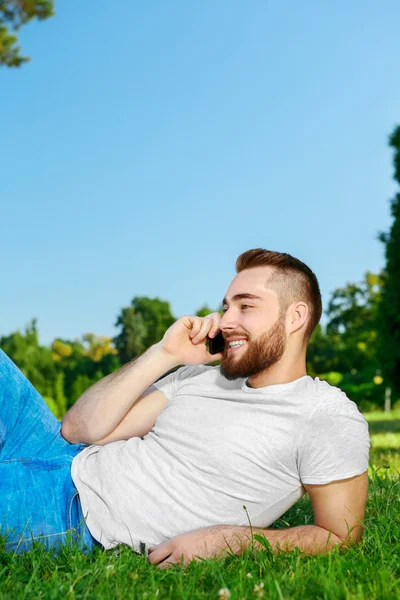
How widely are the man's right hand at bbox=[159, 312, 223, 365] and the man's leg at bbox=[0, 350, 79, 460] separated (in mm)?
692

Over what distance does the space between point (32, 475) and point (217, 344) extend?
112cm

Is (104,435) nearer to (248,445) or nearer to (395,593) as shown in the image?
(248,445)

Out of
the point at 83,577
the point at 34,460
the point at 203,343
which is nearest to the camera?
the point at 83,577

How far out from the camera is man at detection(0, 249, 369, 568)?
9.41 ft

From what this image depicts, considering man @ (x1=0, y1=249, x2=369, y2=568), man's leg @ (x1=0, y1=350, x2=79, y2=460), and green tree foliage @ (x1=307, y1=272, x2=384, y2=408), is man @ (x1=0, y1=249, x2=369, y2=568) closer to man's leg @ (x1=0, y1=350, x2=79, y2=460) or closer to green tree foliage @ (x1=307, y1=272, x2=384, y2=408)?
man's leg @ (x1=0, y1=350, x2=79, y2=460)

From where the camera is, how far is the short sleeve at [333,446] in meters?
2.85

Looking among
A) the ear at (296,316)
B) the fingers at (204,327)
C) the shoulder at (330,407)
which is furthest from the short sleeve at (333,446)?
the fingers at (204,327)

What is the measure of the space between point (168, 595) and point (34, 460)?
1.15 meters

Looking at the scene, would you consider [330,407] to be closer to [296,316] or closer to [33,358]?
[296,316]

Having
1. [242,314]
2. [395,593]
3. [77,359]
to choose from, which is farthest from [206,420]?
[77,359]

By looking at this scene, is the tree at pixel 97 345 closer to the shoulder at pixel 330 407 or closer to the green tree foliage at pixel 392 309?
the green tree foliage at pixel 392 309

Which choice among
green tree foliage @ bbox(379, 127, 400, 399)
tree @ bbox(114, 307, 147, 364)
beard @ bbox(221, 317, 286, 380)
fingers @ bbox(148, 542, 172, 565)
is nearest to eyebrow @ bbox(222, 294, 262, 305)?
beard @ bbox(221, 317, 286, 380)

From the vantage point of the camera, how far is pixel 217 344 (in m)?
3.52

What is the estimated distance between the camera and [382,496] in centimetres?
428
